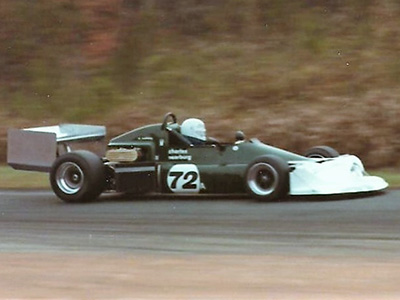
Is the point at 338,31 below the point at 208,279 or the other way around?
the other way around

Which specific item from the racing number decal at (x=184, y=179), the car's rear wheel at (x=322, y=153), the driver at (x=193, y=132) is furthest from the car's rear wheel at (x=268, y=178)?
the car's rear wheel at (x=322, y=153)

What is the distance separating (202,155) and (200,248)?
3702mm

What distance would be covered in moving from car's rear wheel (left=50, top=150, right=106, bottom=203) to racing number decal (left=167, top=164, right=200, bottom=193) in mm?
1017

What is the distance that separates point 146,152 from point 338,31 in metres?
11.0

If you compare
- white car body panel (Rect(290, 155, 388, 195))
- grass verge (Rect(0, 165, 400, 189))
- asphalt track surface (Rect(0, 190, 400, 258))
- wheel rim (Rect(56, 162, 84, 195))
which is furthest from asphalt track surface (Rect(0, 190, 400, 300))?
grass verge (Rect(0, 165, 400, 189))

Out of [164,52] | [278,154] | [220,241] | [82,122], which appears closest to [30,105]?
[82,122]

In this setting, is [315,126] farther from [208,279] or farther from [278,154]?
[208,279]

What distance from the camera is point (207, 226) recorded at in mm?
10633

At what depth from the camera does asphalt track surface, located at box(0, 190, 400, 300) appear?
23.5 feet

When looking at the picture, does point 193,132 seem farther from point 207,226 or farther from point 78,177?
point 207,226

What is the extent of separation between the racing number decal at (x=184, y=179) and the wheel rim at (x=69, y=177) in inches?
51.1

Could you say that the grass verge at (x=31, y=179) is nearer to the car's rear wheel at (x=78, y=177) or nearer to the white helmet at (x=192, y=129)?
the car's rear wheel at (x=78, y=177)

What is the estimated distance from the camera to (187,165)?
12891 millimetres

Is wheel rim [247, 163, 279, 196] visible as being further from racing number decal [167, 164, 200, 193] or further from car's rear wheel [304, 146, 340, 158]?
car's rear wheel [304, 146, 340, 158]
